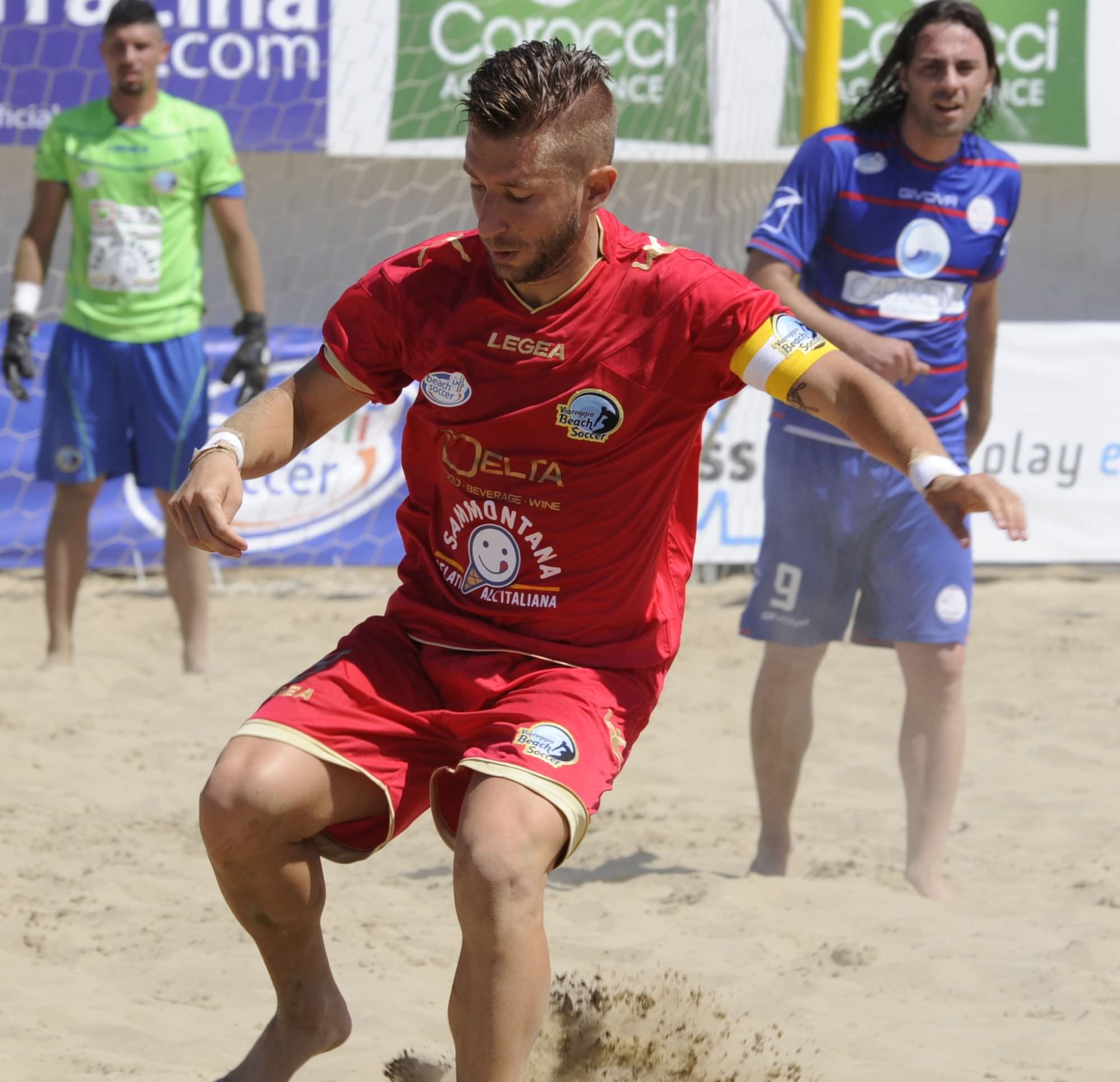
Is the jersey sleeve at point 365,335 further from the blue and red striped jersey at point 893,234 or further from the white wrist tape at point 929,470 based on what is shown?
the blue and red striped jersey at point 893,234

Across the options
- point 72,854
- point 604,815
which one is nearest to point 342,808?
point 72,854

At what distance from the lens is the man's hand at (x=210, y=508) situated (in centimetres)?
242

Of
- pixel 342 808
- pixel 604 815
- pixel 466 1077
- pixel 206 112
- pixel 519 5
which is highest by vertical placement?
pixel 519 5

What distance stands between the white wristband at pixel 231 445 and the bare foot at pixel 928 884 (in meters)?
2.28

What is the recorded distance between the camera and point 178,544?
5.97 m

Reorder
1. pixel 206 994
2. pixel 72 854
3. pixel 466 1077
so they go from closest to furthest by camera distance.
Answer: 1. pixel 466 1077
2. pixel 206 994
3. pixel 72 854

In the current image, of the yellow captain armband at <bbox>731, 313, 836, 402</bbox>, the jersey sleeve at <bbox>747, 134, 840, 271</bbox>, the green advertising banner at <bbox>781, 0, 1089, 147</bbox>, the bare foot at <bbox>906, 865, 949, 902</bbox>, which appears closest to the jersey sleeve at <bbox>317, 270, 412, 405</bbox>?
the yellow captain armband at <bbox>731, 313, 836, 402</bbox>

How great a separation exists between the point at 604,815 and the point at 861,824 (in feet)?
2.46

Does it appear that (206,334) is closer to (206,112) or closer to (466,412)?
(206,112)

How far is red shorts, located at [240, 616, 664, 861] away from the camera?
2506 mm

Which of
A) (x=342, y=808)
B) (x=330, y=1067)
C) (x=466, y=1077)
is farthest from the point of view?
(x=330, y=1067)

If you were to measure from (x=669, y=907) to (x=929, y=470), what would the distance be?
1.75 metres

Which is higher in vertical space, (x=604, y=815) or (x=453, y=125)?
(x=453, y=125)

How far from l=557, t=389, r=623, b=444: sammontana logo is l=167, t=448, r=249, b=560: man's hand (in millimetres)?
538
